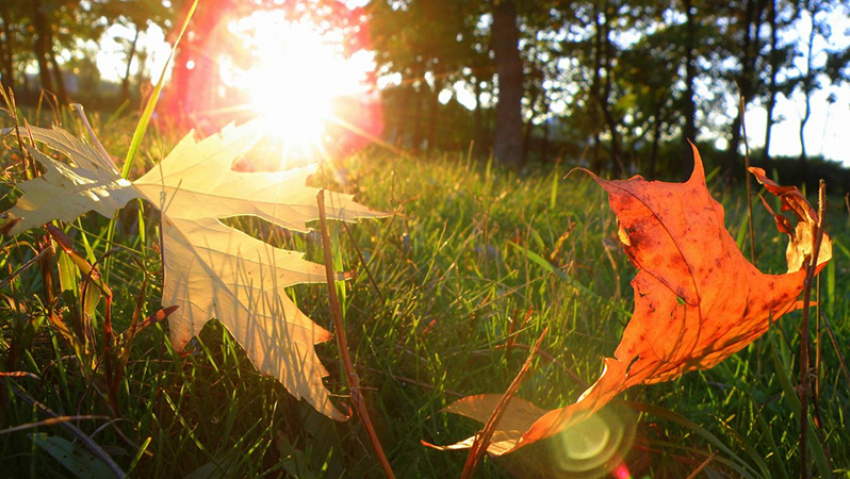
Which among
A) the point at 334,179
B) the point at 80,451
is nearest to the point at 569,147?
the point at 334,179

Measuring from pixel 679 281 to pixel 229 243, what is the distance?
2.10 ft

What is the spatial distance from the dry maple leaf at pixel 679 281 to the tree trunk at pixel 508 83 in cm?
1079

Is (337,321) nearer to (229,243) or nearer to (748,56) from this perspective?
(229,243)

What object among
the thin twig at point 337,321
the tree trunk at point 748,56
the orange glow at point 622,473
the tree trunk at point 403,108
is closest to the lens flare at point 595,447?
the orange glow at point 622,473

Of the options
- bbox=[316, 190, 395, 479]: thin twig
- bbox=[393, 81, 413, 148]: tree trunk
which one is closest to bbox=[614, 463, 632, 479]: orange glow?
bbox=[316, 190, 395, 479]: thin twig

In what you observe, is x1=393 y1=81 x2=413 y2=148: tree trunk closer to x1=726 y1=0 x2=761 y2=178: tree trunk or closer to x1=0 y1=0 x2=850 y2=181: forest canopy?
x1=0 y1=0 x2=850 y2=181: forest canopy

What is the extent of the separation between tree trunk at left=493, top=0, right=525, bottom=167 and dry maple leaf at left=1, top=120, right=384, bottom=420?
1082 centimetres

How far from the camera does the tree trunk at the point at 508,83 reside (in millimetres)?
11469

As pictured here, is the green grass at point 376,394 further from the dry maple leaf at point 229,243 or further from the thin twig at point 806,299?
the dry maple leaf at point 229,243

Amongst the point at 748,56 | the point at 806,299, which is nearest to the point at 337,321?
the point at 806,299

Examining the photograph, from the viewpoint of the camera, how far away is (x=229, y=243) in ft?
2.79

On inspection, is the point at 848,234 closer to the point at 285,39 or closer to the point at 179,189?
the point at 179,189

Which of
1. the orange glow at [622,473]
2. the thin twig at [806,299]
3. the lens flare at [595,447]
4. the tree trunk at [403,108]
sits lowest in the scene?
the orange glow at [622,473]

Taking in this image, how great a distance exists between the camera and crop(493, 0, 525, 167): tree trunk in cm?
1147
